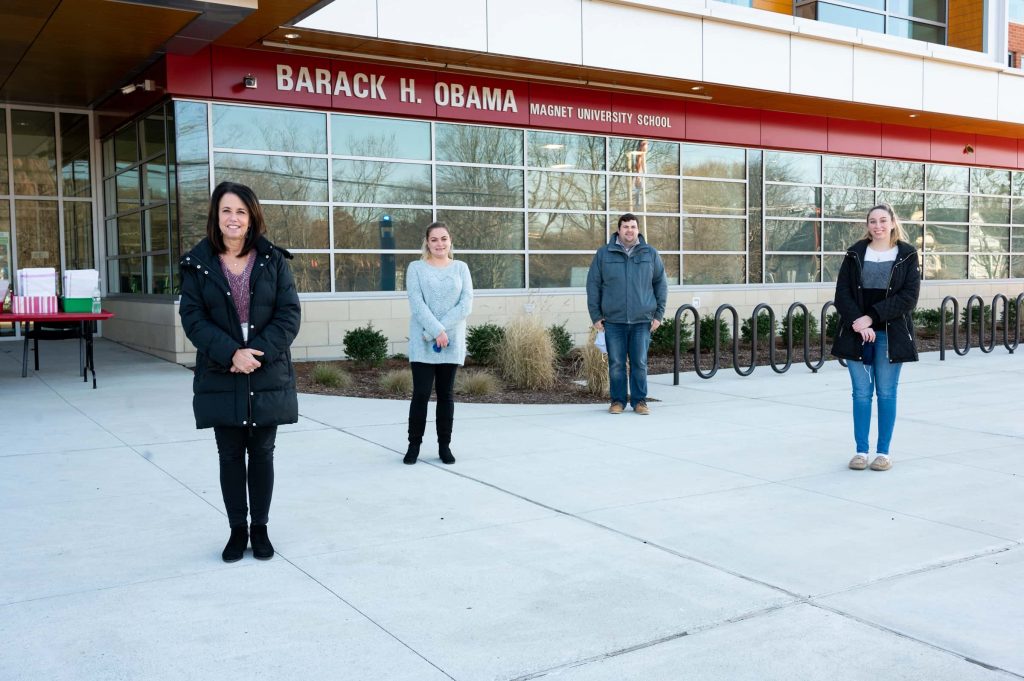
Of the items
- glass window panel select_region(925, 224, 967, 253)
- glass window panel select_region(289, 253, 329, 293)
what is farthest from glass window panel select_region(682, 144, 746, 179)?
glass window panel select_region(289, 253, 329, 293)

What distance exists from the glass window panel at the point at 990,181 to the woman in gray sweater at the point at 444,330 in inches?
818

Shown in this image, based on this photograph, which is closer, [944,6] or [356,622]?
[356,622]

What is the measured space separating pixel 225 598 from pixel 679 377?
915 centimetres

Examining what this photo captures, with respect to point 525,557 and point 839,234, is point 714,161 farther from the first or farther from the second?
point 525,557

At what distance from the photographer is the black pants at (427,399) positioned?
7.20m

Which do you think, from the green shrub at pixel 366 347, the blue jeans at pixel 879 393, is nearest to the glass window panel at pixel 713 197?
the green shrub at pixel 366 347

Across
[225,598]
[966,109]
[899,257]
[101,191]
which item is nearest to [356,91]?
[101,191]

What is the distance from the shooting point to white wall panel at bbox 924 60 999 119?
20.0 metres

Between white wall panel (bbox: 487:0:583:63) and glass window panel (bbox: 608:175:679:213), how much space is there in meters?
3.16

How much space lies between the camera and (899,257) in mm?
6898

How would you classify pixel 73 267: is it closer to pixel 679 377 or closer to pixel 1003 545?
pixel 679 377

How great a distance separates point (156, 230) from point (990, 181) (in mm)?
20105

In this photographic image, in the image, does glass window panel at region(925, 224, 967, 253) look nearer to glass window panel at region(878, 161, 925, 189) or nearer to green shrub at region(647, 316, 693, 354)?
glass window panel at region(878, 161, 925, 189)

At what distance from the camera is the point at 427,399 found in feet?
23.6
